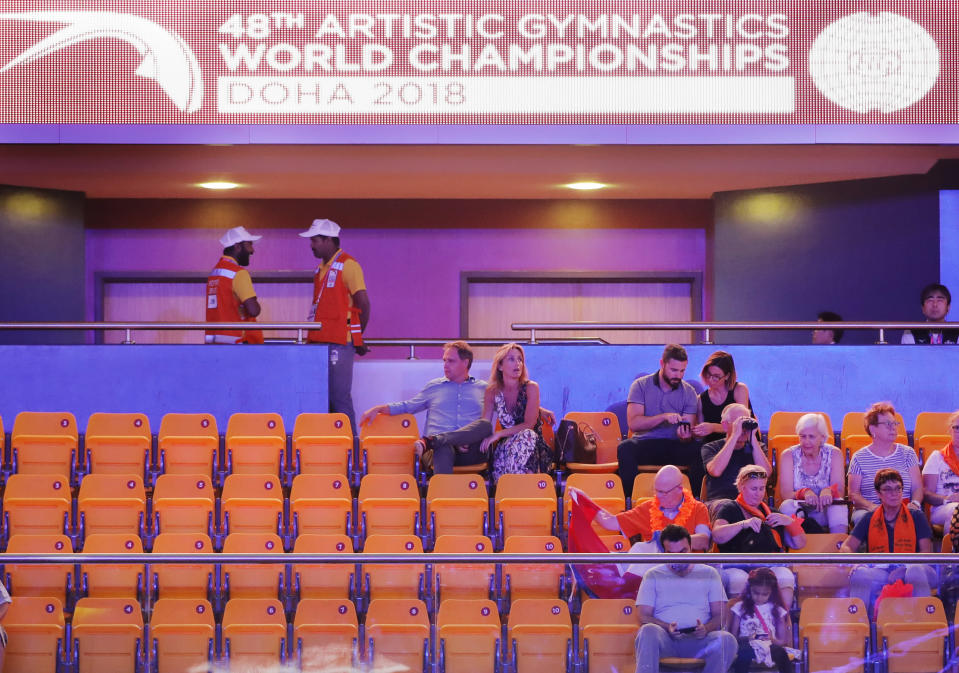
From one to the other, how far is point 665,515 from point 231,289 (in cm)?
429

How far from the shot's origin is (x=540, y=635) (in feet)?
19.1

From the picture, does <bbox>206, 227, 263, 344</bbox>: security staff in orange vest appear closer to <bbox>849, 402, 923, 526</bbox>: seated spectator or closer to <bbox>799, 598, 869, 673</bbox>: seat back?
<bbox>849, 402, 923, 526</bbox>: seated spectator

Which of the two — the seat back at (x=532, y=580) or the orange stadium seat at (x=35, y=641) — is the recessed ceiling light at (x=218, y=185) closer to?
the orange stadium seat at (x=35, y=641)

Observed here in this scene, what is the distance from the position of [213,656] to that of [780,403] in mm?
5057

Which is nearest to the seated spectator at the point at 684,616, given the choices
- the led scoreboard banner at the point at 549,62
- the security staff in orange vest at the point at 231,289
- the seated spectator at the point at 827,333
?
the security staff in orange vest at the point at 231,289

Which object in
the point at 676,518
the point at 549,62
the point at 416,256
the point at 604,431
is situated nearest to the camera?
the point at 676,518

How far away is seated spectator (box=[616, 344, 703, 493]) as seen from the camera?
26.0 feet

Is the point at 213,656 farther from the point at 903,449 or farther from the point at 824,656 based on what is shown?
the point at 903,449

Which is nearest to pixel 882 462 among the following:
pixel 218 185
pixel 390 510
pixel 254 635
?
pixel 390 510

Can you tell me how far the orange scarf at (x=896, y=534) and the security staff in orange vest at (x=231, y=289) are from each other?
15.8 ft

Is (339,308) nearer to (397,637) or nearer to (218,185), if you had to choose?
(218,185)

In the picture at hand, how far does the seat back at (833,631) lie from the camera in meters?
5.64

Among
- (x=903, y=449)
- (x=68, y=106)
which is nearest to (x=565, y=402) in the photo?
(x=903, y=449)

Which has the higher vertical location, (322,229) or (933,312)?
(322,229)
